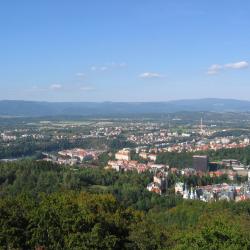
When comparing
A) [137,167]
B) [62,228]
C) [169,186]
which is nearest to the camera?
[62,228]

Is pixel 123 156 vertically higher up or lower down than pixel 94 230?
lower down

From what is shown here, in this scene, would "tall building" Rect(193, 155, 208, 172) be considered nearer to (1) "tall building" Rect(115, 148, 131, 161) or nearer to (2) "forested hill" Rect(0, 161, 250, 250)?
(1) "tall building" Rect(115, 148, 131, 161)

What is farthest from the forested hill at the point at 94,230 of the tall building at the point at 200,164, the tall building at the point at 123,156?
the tall building at the point at 123,156

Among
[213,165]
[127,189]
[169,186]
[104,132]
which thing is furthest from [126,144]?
[127,189]

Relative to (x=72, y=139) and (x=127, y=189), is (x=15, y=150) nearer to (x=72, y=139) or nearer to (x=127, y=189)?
(x=72, y=139)

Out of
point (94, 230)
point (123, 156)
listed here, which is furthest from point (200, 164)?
point (94, 230)

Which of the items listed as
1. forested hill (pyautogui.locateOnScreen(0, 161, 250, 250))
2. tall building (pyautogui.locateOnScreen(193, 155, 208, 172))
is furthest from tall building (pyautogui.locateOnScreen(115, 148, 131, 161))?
forested hill (pyautogui.locateOnScreen(0, 161, 250, 250))

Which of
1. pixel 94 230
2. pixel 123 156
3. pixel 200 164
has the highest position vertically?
pixel 94 230

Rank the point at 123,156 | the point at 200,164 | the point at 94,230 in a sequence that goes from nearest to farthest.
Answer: the point at 94,230 < the point at 200,164 < the point at 123,156

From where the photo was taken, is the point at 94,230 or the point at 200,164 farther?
the point at 200,164

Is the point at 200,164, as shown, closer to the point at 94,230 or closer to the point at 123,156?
the point at 123,156

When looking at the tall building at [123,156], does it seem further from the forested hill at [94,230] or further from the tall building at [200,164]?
the forested hill at [94,230]
